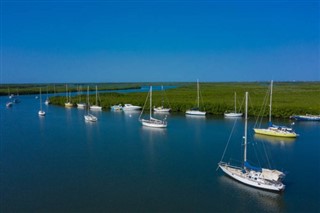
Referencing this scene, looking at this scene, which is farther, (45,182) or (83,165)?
(83,165)

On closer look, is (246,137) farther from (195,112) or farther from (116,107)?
(116,107)

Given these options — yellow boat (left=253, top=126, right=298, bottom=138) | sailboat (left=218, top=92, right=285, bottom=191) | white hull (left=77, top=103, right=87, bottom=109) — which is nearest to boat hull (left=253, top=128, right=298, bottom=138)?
yellow boat (left=253, top=126, right=298, bottom=138)

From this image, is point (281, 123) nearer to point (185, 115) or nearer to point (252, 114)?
point (252, 114)

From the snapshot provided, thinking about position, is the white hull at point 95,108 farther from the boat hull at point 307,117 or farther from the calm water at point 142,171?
the boat hull at point 307,117

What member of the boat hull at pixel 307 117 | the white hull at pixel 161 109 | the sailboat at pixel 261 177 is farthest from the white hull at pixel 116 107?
the sailboat at pixel 261 177

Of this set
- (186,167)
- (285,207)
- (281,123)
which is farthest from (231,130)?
(285,207)

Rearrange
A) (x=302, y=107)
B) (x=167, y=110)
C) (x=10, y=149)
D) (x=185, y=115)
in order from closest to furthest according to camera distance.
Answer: (x=10, y=149)
(x=302, y=107)
(x=185, y=115)
(x=167, y=110)

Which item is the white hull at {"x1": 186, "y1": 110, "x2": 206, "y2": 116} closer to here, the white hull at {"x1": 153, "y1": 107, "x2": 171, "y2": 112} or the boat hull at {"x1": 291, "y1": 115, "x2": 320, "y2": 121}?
the white hull at {"x1": 153, "y1": 107, "x2": 171, "y2": 112}
